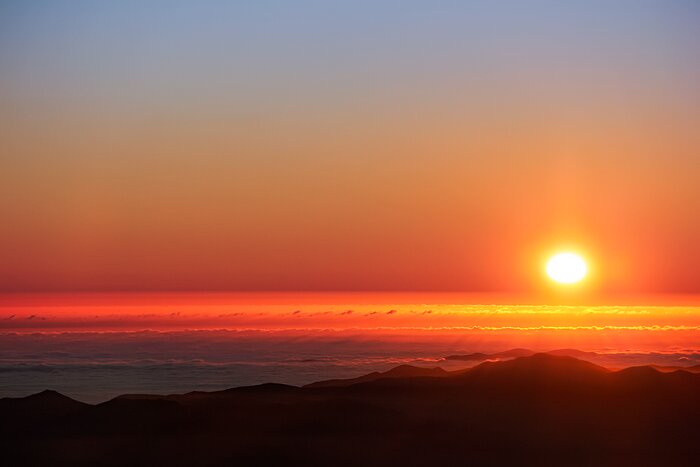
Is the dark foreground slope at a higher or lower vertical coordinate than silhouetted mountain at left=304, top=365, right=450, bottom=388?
lower

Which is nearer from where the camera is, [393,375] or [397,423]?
[397,423]

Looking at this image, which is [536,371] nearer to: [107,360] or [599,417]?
[599,417]

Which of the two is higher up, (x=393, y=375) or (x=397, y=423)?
(x=393, y=375)

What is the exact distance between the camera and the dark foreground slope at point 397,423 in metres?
70.4

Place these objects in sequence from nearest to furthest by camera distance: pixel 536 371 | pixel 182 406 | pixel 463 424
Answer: pixel 463 424 → pixel 182 406 → pixel 536 371

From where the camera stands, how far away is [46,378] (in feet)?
405

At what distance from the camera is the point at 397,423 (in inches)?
2987

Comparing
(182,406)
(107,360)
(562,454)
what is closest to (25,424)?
(182,406)

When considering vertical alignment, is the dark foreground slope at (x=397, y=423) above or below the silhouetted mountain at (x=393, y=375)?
below

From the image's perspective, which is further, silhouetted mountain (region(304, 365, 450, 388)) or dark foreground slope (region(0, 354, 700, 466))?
silhouetted mountain (region(304, 365, 450, 388))

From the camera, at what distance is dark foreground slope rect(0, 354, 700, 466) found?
231 ft

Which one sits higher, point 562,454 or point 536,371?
point 536,371

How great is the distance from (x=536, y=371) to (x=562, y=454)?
19.3m

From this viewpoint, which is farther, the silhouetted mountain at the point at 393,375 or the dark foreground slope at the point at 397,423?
the silhouetted mountain at the point at 393,375
